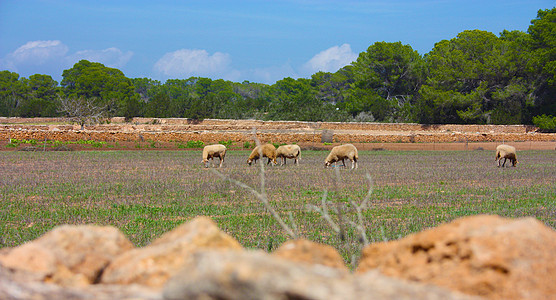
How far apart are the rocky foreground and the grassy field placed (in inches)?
105

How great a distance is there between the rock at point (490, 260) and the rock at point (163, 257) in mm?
1119

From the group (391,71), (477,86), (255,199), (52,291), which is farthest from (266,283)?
(391,71)

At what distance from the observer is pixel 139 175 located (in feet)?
71.9

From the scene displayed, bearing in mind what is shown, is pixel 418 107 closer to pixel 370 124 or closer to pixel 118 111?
pixel 370 124

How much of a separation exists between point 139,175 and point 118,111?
5996 cm

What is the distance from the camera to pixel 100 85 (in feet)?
364

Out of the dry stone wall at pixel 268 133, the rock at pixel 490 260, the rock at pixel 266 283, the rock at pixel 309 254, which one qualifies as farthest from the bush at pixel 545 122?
the rock at pixel 266 283

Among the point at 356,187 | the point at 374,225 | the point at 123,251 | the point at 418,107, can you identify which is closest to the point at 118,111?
the point at 418,107

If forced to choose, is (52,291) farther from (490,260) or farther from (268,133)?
(268,133)

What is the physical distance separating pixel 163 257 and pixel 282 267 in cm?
112

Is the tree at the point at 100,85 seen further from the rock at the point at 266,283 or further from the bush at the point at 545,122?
the rock at the point at 266,283

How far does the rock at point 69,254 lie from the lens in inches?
112

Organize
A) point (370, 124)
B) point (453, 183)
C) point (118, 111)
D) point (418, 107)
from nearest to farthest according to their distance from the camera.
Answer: point (453, 183), point (370, 124), point (418, 107), point (118, 111)

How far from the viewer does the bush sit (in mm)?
58219
